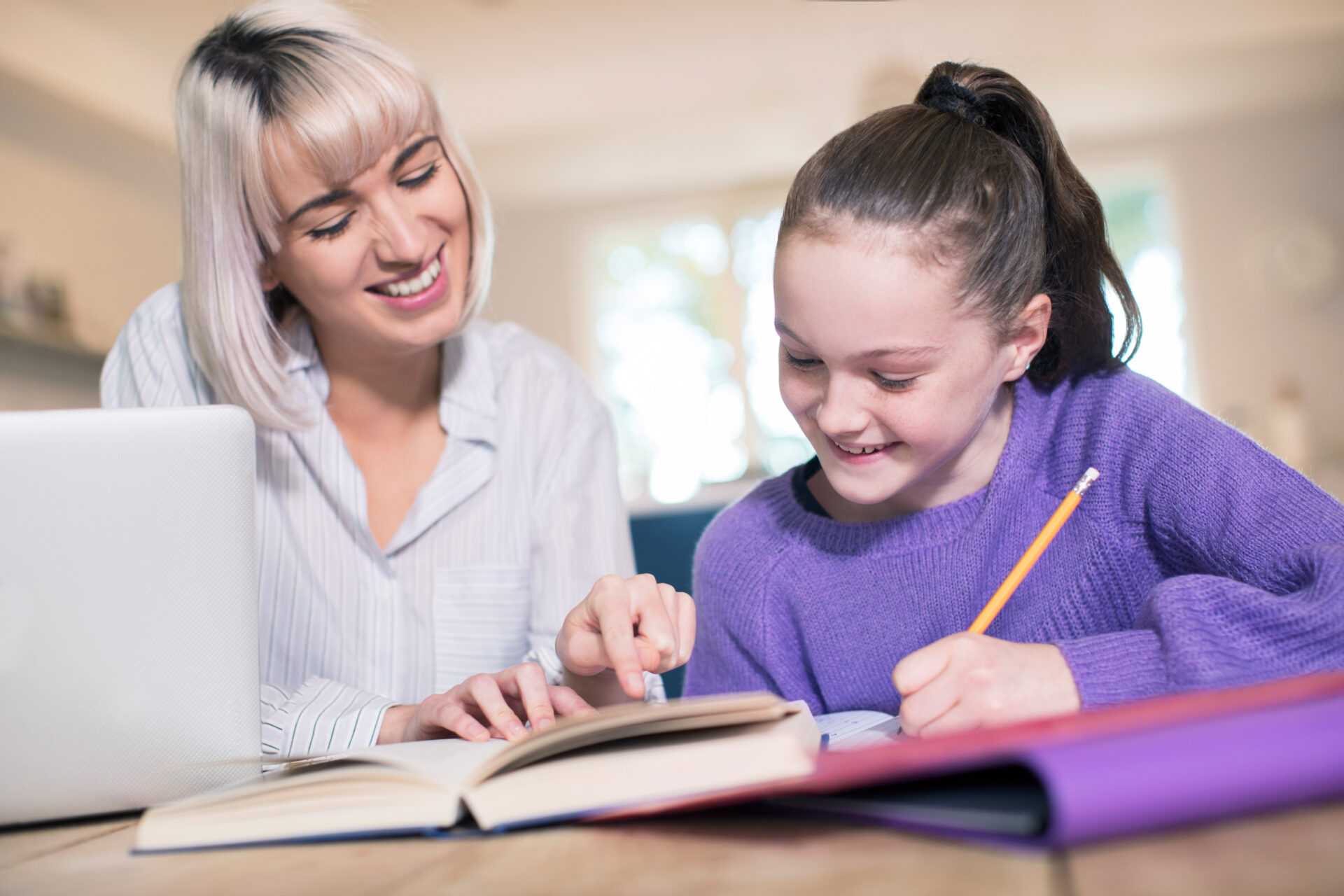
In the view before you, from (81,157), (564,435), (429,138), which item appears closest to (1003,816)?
(564,435)

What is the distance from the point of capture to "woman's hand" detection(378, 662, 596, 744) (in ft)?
2.54

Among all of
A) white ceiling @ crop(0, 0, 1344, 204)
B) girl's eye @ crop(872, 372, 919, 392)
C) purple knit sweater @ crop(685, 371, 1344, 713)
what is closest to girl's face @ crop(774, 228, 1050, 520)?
girl's eye @ crop(872, 372, 919, 392)

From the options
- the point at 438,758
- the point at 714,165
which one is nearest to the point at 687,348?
the point at 714,165

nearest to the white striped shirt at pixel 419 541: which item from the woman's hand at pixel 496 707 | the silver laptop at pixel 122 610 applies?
the woman's hand at pixel 496 707

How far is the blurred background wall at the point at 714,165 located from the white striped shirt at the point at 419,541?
334 centimetres

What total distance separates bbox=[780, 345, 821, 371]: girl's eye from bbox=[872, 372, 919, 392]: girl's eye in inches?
2.5

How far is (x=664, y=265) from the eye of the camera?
7.05 meters

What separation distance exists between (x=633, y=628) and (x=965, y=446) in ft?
1.49

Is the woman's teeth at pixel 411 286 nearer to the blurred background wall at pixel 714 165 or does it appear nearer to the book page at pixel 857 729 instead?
the book page at pixel 857 729

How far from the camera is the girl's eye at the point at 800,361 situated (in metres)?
0.95

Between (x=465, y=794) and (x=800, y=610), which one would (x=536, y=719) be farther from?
(x=800, y=610)

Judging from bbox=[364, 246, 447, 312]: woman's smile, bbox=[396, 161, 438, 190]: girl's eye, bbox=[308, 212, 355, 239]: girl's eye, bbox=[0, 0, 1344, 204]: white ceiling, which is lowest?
bbox=[364, 246, 447, 312]: woman's smile

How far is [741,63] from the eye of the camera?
5.88m

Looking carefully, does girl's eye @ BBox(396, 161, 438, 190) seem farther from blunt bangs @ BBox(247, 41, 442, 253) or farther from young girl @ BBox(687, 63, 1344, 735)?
young girl @ BBox(687, 63, 1344, 735)
